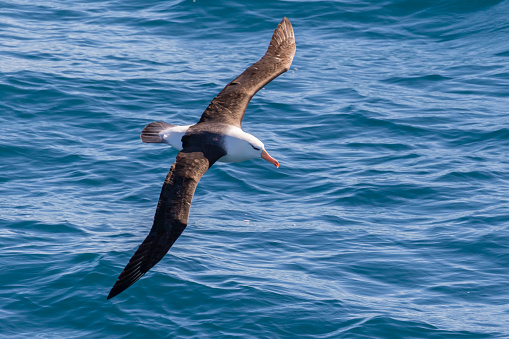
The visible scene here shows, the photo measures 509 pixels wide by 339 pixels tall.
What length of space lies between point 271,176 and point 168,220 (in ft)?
17.6

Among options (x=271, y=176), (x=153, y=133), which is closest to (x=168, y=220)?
(x=153, y=133)

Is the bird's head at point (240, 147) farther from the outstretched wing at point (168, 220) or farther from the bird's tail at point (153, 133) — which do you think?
the bird's tail at point (153, 133)

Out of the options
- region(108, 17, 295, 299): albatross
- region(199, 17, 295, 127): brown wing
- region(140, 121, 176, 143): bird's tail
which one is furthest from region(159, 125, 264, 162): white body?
region(199, 17, 295, 127): brown wing

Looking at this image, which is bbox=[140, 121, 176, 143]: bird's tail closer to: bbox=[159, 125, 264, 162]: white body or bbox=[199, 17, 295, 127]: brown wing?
bbox=[159, 125, 264, 162]: white body

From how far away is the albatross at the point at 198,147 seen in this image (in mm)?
10312

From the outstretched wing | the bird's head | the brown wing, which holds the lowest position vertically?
the outstretched wing

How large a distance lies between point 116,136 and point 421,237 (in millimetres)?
6720

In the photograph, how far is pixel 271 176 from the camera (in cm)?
1563

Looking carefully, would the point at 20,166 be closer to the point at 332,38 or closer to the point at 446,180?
the point at 446,180

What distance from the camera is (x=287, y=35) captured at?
585 inches

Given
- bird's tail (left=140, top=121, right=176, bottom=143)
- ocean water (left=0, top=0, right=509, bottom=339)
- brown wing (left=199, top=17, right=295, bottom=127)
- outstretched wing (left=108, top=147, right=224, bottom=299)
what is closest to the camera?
outstretched wing (left=108, top=147, right=224, bottom=299)

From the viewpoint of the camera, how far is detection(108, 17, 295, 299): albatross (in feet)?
33.8

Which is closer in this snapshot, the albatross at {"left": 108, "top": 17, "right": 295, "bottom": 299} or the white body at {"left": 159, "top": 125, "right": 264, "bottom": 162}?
the albatross at {"left": 108, "top": 17, "right": 295, "bottom": 299}

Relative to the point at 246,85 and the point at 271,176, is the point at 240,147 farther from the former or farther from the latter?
the point at 271,176
